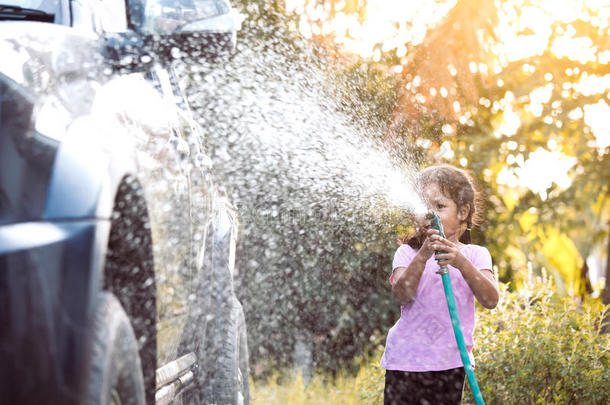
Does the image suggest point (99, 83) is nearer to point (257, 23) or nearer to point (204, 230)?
point (204, 230)

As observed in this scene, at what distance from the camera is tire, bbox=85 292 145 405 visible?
1.42 meters

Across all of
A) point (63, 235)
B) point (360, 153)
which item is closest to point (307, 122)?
point (360, 153)

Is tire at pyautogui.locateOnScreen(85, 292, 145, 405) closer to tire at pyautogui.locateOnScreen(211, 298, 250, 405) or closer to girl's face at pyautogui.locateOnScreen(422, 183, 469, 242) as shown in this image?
tire at pyautogui.locateOnScreen(211, 298, 250, 405)

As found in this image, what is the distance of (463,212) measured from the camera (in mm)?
3377

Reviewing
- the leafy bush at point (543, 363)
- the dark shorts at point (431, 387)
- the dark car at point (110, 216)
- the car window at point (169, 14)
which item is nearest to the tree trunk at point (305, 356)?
the leafy bush at point (543, 363)

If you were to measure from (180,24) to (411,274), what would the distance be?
1.40 m

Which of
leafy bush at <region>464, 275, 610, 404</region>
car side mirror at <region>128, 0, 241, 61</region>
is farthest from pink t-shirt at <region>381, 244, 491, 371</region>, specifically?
car side mirror at <region>128, 0, 241, 61</region>

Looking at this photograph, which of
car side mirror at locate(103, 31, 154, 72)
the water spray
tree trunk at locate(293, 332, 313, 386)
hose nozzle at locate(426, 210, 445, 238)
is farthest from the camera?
tree trunk at locate(293, 332, 313, 386)

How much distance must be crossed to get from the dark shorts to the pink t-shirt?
50 millimetres

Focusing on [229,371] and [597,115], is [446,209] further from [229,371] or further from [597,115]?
[597,115]

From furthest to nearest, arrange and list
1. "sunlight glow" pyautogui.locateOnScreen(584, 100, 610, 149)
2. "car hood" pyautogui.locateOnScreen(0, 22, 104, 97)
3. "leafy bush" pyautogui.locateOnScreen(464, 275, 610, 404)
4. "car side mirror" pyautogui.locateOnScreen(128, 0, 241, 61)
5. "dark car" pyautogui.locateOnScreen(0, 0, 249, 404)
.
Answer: "sunlight glow" pyautogui.locateOnScreen(584, 100, 610, 149), "leafy bush" pyautogui.locateOnScreen(464, 275, 610, 404), "car side mirror" pyautogui.locateOnScreen(128, 0, 241, 61), "car hood" pyautogui.locateOnScreen(0, 22, 104, 97), "dark car" pyautogui.locateOnScreen(0, 0, 249, 404)

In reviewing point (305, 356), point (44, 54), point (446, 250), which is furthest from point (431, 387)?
point (305, 356)

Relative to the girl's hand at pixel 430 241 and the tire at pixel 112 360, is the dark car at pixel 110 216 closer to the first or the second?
the tire at pixel 112 360

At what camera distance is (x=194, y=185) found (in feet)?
9.00
